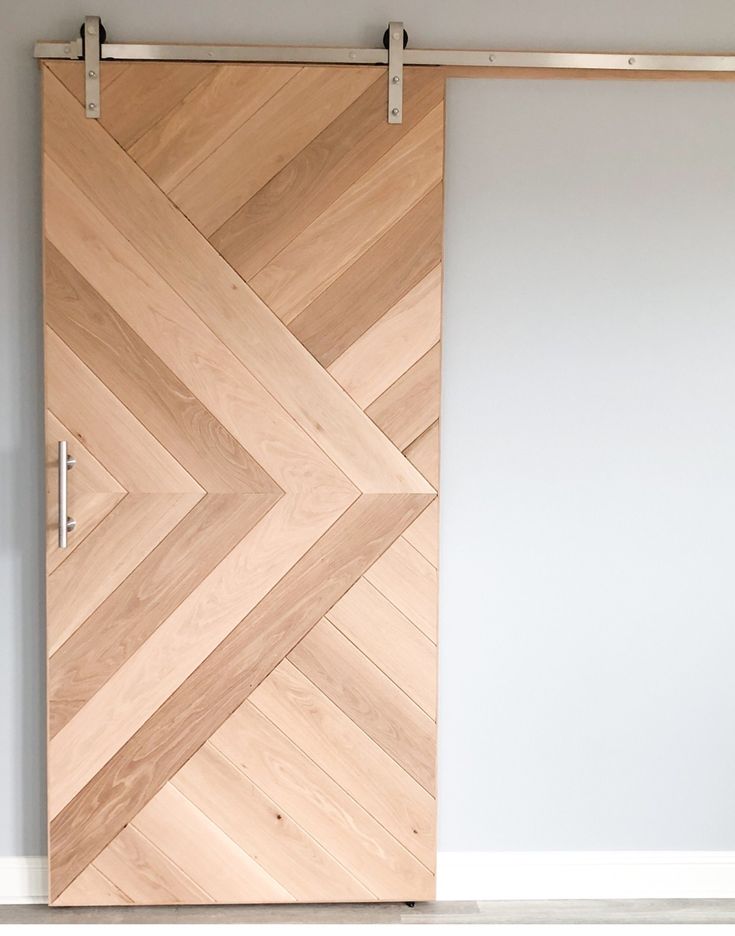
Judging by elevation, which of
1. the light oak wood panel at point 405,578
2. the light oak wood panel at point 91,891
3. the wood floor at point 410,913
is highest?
the light oak wood panel at point 405,578

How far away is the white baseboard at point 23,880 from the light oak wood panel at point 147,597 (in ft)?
1.15

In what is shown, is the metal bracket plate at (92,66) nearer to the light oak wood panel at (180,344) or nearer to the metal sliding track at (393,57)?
the metal sliding track at (393,57)

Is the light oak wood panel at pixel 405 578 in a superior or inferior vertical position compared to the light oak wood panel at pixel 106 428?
inferior

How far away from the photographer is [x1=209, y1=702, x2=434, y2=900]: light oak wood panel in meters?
2.31

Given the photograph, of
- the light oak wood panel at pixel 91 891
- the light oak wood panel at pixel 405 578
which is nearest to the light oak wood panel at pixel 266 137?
the light oak wood panel at pixel 405 578

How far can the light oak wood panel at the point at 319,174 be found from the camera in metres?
2.26

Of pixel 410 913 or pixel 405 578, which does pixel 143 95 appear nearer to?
pixel 405 578

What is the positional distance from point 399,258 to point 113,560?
0.97 metres

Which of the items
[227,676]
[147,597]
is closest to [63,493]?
[147,597]

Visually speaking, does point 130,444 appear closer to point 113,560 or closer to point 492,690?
point 113,560

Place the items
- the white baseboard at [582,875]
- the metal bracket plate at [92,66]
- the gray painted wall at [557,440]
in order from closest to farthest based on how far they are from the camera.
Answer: the metal bracket plate at [92,66] → the gray painted wall at [557,440] → the white baseboard at [582,875]

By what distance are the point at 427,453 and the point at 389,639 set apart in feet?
1.48

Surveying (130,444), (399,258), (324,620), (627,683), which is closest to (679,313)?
(399,258)

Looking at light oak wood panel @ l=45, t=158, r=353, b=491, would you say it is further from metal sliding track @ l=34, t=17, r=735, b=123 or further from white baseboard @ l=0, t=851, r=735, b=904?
white baseboard @ l=0, t=851, r=735, b=904
